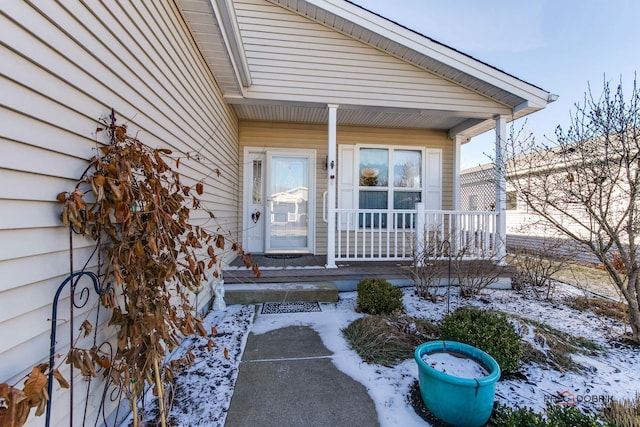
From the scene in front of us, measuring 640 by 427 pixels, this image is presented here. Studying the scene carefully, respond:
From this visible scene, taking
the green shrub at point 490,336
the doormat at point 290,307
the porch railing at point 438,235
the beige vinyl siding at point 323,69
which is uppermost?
the beige vinyl siding at point 323,69

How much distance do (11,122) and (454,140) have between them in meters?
6.15

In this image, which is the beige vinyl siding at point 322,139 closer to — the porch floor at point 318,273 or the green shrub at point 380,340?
the porch floor at point 318,273

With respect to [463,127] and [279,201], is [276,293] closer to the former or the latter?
[279,201]

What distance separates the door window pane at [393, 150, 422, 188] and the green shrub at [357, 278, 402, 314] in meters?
2.86

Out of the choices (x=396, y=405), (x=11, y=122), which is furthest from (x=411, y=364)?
(x=11, y=122)

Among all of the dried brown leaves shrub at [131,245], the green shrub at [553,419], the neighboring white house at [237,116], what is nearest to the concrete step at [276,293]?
the neighboring white house at [237,116]

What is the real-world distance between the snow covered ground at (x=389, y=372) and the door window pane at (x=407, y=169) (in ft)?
9.52

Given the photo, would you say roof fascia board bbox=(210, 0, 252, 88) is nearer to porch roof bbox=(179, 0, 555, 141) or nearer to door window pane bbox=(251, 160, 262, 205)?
porch roof bbox=(179, 0, 555, 141)

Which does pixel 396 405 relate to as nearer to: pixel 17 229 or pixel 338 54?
pixel 17 229

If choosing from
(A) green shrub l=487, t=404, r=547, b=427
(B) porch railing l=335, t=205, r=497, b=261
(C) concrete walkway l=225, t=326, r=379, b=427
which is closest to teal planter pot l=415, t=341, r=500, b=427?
(A) green shrub l=487, t=404, r=547, b=427

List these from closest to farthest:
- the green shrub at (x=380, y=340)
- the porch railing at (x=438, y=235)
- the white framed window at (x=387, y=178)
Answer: the green shrub at (x=380, y=340) → the porch railing at (x=438, y=235) → the white framed window at (x=387, y=178)

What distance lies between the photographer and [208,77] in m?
3.41

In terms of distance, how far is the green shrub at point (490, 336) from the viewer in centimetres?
207

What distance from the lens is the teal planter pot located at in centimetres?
154
